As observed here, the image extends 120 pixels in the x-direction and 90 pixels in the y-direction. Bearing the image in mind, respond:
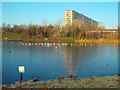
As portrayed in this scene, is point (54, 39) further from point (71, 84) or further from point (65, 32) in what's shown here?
point (71, 84)

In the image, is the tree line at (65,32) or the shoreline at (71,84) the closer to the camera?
the shoreline at (71,84)

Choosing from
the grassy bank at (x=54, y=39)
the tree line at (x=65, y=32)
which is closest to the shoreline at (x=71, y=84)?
the grassy bank at (x=54, y=39)

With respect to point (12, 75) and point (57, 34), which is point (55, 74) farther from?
point (57, 34)

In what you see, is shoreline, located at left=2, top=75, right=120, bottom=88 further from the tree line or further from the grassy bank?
the tree line

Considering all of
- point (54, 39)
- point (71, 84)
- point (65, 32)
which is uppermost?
point (65, 32)

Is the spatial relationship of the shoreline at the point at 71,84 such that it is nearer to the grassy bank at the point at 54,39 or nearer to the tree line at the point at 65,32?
the grassy bank at the point at 54,39

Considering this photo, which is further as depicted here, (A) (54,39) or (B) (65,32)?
(B) (65,32)

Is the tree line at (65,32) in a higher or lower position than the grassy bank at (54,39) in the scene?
higher

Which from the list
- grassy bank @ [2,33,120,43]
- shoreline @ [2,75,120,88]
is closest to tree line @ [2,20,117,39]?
grassy bank @ [2,33,120,43]

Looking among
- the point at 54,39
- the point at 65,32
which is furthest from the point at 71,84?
the point at 65,32

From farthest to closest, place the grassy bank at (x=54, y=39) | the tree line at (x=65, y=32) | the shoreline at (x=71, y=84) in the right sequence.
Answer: the tree line at (x=65, y=32) < the grassy bank at (x=54, y=39) < the shoreline at (x=71, y=84)

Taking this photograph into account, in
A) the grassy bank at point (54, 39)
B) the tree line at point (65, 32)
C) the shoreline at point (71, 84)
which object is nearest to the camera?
the shoreline at point (71, 84)

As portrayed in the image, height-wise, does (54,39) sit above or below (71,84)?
above

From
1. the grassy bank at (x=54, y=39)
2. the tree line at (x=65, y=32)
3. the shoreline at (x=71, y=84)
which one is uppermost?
the tree line at (x=65, y=32)
